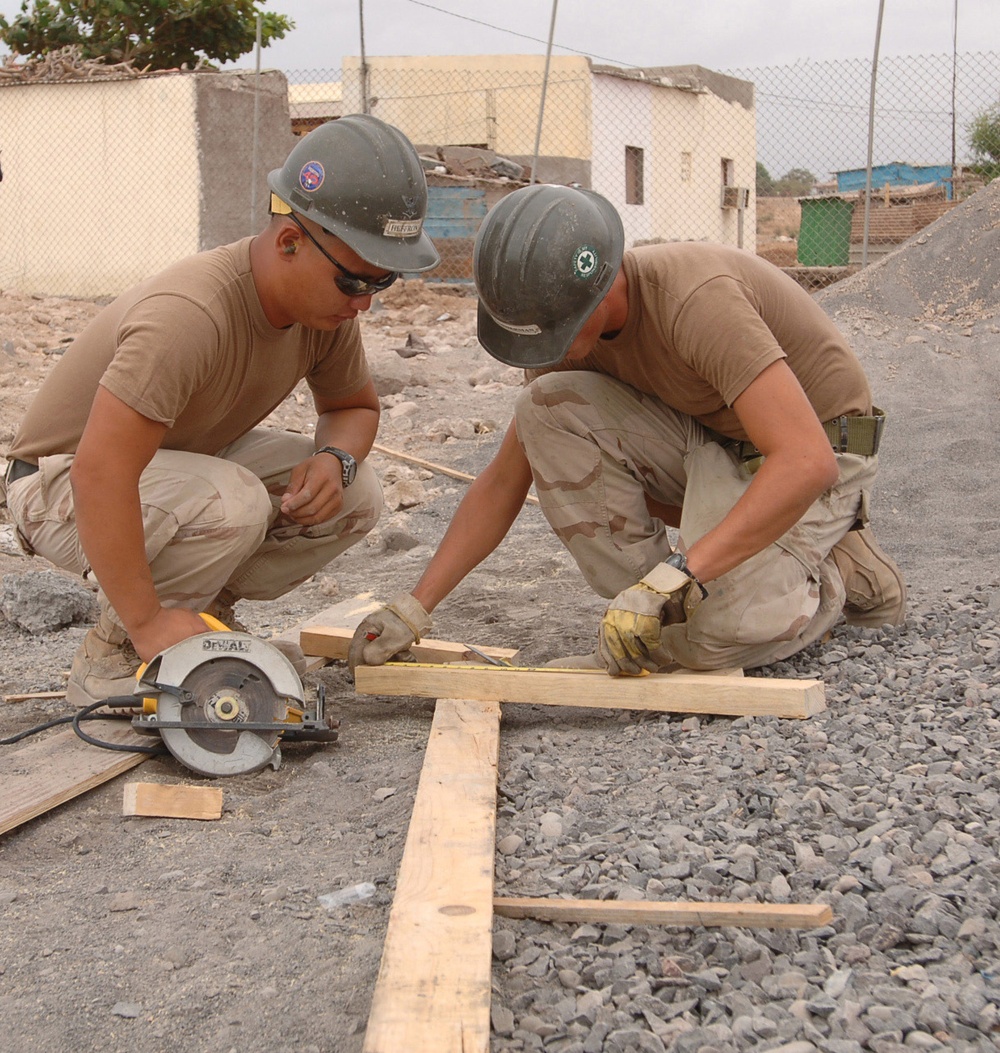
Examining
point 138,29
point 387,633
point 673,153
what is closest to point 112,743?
point 387,633

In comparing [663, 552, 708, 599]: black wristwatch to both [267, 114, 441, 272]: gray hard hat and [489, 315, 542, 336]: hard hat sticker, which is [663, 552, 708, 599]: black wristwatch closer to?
[489, 315, 542, 336]: hard hat sticker

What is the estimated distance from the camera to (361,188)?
8.81ft

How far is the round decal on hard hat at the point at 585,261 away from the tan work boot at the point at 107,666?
1.50m

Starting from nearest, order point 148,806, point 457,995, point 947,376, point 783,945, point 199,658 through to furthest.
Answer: point 457,995
point 783,945
point 148,806
point 199,658
point 947,376

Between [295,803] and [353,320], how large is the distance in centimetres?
135

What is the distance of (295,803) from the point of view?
2.48 metres

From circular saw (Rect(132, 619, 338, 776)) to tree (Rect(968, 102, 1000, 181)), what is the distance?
472 inches

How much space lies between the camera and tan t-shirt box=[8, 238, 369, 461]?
2.52 m

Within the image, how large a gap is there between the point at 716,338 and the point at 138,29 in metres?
17.0

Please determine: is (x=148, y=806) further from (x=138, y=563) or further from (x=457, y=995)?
(x=457, y=995)

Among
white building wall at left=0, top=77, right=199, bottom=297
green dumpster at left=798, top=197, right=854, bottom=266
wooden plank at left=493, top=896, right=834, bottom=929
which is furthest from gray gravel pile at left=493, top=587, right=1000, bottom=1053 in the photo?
green dumpster at left=798, top=197, right=854, bottom=266

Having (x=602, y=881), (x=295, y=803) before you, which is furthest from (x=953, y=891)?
(x=295, y=803)

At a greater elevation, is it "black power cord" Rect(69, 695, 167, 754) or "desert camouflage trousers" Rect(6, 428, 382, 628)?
"desert camouflage trousers" Rect(6, 428, 382, 628)

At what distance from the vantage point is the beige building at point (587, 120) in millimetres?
19016
